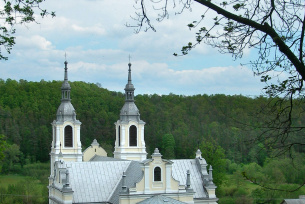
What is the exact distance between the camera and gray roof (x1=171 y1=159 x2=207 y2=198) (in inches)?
1218

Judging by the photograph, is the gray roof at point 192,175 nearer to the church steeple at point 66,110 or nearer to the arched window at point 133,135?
the arched window at point 133,135

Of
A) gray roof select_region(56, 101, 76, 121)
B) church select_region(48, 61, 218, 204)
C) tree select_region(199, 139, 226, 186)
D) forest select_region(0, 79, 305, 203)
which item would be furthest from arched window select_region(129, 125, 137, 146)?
forest select_region(0, 79, 305, 203)

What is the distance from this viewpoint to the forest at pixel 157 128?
2200 inches

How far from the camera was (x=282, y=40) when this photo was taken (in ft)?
25.1

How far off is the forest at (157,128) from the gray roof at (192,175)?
15.0 m

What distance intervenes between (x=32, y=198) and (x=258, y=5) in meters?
42.4

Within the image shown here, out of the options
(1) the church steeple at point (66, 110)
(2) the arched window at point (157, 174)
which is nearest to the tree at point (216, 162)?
(1) the church steeple at point (66, 110)

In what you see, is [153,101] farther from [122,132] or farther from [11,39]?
[11,39]

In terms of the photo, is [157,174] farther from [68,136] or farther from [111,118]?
[111,118]

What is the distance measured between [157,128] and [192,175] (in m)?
35.3

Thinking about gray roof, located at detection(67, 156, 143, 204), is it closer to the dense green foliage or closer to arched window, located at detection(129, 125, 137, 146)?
arched window, located at detection(129, 125, 137, 146)

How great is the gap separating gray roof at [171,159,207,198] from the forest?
15.0 metres

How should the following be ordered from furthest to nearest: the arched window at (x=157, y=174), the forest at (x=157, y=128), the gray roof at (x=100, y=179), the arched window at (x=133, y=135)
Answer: the forest at (x=157, y=128)
the arched window at (x=133, y=135)
the gray roof at (x=100, y=179)
the arched window at (x=157, y=174)

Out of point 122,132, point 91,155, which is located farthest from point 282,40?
point 91,155
